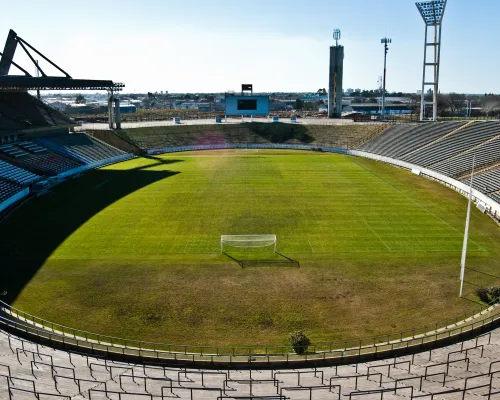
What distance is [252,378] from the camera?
57.6 ft

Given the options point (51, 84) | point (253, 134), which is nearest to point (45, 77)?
point (51, 84)

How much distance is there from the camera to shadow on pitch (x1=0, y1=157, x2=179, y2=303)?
30.8 m

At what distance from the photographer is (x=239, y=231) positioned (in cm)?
3844

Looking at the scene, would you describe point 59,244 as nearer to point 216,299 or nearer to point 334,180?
point 216,299

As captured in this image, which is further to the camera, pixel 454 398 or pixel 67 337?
pixel 67 337

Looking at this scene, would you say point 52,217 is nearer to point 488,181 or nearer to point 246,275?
point 246,275

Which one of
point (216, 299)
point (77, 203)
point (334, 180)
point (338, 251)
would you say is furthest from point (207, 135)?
point (216, 299)

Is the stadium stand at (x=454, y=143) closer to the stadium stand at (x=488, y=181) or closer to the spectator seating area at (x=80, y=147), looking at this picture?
the stadium stand at (x=488, y=181)

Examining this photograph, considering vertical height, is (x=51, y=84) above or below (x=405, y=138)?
above

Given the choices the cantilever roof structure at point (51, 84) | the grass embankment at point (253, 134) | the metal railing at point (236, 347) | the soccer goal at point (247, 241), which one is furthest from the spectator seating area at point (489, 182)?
the cantilever roof structure at point (51, 84)

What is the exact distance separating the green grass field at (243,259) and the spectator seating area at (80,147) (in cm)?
1407

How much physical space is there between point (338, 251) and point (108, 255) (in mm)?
16885

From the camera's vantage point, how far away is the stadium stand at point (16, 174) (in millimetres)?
50763

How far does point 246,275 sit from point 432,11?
6914 centimetres
